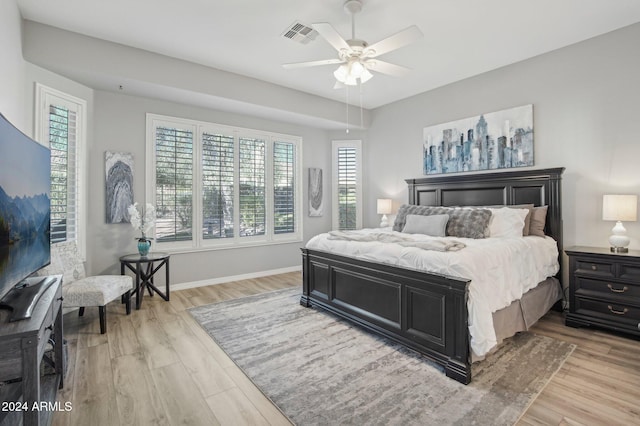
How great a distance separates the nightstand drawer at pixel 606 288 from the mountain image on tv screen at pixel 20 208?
178 inches

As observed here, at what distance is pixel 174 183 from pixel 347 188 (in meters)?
3.19

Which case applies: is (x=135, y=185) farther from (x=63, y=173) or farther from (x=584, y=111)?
(x=584, y=111)

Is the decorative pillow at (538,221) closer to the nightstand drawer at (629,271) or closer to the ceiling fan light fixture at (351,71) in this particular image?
the nightstand drawer at (629,271)

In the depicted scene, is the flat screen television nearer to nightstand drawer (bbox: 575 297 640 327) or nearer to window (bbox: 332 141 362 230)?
nightstand drawer (bbox: 575 297 640 327)

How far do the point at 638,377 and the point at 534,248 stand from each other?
1272mm

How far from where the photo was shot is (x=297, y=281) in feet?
16.9

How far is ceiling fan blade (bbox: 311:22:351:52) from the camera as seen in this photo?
94.0 inches

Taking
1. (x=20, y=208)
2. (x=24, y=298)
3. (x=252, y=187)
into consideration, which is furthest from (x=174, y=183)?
(x=24, y=298)

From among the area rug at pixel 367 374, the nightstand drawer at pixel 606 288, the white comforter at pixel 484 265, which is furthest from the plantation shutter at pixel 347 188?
the nightstand drawer at pixel 606 288

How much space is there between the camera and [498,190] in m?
4.25

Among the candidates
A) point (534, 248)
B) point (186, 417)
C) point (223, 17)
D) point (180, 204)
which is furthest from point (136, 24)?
point (534, 248)

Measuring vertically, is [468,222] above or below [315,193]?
below

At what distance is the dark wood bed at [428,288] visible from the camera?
2.32m

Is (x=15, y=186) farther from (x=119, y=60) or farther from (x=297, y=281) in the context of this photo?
(x=297, y=281)
